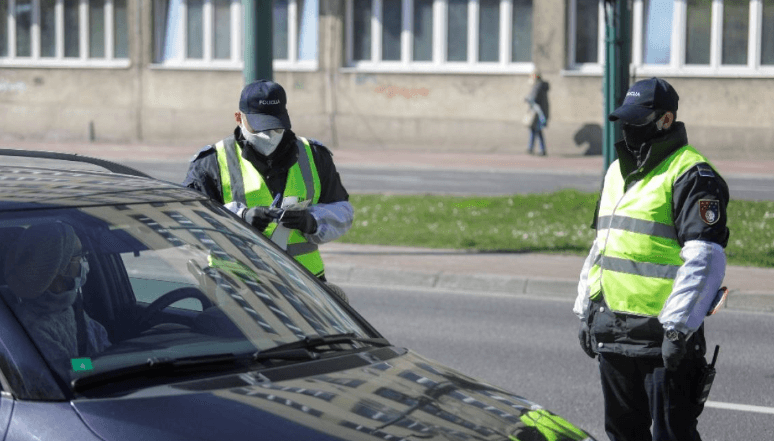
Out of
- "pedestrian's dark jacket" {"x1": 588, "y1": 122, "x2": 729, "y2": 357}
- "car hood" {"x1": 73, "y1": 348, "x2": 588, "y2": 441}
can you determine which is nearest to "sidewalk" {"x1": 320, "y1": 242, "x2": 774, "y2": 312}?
"pedestrian's dark jacket" {"x1": 588, "y1": 122, "x2": 729, "y2": 357}

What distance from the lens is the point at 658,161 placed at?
4637 millimetres

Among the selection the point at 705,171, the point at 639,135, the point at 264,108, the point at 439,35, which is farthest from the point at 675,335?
the point at 439,35

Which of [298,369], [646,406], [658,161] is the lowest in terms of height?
[646,406]

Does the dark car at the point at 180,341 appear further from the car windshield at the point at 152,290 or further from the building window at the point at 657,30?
the building window at the point at 657,30

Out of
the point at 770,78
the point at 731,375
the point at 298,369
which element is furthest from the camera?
the point at 770,78

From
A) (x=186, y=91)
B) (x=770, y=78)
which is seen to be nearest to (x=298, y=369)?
(x=770, y=78)

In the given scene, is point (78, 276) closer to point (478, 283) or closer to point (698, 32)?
point (478, 283)

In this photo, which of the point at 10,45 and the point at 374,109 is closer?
the point at 374,109

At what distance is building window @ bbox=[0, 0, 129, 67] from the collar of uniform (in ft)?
94.7

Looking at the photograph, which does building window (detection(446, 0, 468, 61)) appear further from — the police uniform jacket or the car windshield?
the car windshield

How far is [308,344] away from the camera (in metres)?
3.77

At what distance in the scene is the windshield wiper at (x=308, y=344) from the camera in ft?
11.9

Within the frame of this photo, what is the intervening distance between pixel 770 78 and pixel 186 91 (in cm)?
1409

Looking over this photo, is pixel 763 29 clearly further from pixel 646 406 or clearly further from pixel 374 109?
pixel 646 406
